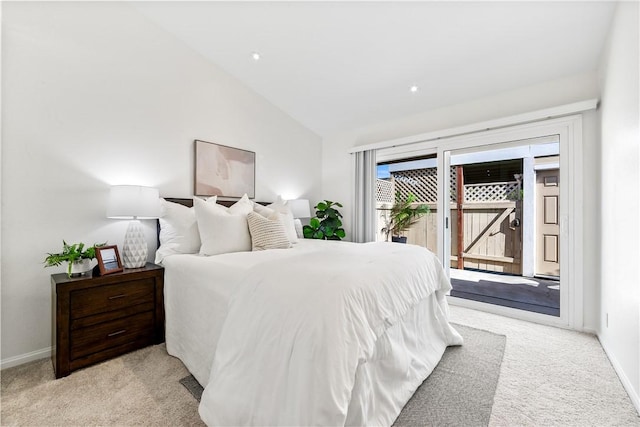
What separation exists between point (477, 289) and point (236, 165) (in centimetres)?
342

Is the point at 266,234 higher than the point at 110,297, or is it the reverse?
the point at 266,234

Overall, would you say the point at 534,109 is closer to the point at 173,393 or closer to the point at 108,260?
the point at 173,393

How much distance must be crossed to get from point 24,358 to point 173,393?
1328 millimetres

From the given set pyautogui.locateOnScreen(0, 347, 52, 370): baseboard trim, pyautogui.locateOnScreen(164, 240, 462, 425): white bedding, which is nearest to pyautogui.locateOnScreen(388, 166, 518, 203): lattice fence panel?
pyautogui.locateOnScreen(164, 240, 462, 425): white bedding

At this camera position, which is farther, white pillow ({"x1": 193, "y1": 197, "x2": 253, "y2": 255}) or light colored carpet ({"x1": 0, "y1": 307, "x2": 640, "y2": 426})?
white pillow ({"x1": 193, "y1": 197, "x2": 253, "y2": 255})

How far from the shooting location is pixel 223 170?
321 cm

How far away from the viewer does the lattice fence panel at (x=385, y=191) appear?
14.2 ft

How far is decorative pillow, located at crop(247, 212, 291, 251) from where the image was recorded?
242cm

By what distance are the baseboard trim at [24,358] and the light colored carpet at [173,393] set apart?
0.22 ft

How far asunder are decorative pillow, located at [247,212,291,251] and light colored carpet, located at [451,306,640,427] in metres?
1.83

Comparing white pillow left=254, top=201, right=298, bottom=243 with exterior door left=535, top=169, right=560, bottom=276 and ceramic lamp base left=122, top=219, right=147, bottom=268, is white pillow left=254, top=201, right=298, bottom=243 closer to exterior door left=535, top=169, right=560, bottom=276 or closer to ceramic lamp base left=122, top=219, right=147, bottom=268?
ceramic lamp base left=122, top=219, right=147, bottom=268

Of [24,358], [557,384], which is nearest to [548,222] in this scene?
[557,384]

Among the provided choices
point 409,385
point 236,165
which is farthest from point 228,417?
point 236,165

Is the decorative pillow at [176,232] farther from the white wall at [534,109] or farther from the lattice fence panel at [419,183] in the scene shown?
the lattice fence panel at [419,183]
